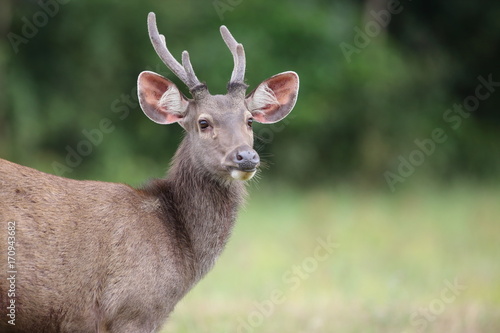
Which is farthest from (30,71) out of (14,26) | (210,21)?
(210,21)

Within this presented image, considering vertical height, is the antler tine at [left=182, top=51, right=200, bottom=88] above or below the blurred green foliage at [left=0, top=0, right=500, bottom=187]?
above

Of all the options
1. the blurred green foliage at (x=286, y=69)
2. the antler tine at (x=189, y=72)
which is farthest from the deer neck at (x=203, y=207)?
the blurred green foliage at (x=286, y=69)

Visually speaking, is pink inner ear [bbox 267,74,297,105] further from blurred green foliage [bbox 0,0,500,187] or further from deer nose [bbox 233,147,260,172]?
blurred green foliage [bbox 0,0,500,187]

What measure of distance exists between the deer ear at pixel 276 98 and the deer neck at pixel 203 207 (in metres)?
0.85

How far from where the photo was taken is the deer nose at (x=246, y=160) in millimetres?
7000

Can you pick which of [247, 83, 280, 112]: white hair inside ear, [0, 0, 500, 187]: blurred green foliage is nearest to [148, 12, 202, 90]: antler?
[247, 83, 280, 112]: white hair inside ear

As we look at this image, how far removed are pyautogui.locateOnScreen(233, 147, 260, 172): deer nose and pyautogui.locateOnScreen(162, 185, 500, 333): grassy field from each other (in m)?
3.05

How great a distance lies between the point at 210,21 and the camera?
21797mm

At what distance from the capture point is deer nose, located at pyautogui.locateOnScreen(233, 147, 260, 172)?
700 centimetres

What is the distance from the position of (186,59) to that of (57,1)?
44.4ft

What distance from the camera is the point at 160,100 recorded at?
7578 mm

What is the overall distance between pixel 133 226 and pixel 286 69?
14926mm

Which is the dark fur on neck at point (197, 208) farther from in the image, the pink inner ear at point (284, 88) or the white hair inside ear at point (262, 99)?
the pink inner ear at point (284, 88)

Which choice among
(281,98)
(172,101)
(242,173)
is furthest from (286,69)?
(242,173)
